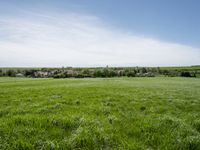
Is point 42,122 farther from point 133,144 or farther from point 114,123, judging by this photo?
point 133,144

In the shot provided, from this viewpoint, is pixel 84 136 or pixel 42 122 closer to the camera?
pixel 84 136

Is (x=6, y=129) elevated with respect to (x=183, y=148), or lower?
elevated

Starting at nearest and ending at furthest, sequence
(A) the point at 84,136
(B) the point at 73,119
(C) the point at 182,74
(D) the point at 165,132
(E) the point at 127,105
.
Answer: (A) the point at 84,136 < (D) the point at 165,132 < (B) the point at 73,119 < (E) the point at 127,105 < (C) the point at 182,74

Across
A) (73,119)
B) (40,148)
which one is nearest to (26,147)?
(40,148)

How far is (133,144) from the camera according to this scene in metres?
8.92

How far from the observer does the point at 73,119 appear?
37.6 feet

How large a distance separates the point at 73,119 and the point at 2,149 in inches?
160

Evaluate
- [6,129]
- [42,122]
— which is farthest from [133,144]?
[6,129]

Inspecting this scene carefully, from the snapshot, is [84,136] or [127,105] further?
[127,105]

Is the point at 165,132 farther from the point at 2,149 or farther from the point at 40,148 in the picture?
the point at 2,149

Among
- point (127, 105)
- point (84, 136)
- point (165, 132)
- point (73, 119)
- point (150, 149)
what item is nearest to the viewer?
point (150, 149)

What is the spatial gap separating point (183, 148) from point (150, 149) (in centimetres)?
151

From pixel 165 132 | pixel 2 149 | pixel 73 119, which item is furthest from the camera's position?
pixel 73 119

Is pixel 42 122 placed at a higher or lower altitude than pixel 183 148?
higher
